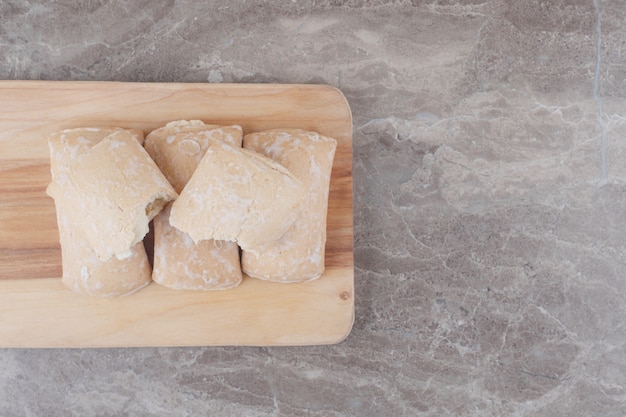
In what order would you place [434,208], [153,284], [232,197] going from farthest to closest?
→ 1. [434,208]
2. [153,284]
3. [232,197]

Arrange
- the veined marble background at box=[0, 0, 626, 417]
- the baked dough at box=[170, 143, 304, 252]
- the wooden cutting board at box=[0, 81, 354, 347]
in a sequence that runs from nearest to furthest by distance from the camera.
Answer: the baked dough at box=[170, 143, 304, 252]
the wooden cutting board at box=[0, 81, 354, 347]
the veined marble background at box=[0, 0, 626, 417]

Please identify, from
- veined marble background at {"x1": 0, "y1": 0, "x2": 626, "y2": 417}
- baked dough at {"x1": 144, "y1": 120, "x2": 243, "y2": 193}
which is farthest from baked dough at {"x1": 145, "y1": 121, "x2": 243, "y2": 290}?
veined marble background at {"x1": 0, "y1": 0, "x2": 626, "y2": 417}

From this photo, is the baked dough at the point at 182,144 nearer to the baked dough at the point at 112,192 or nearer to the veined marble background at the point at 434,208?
the baked dough at the point at 112,192

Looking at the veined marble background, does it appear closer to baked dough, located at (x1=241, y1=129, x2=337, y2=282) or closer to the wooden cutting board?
the wooden cutting board

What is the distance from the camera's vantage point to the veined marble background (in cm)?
151

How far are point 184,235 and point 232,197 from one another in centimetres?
19

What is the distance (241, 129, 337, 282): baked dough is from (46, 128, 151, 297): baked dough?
1.04 ft

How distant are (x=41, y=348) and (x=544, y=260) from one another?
1551 millimetres

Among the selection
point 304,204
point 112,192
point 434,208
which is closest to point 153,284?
point 112,192

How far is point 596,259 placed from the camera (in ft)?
5.22

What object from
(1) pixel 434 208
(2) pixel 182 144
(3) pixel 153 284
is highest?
(2) pixel 182 144

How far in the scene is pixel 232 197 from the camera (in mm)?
1217

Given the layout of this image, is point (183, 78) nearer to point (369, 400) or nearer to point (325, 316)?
point (325, 316)

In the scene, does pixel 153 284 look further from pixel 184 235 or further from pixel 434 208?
pixel 434 208
